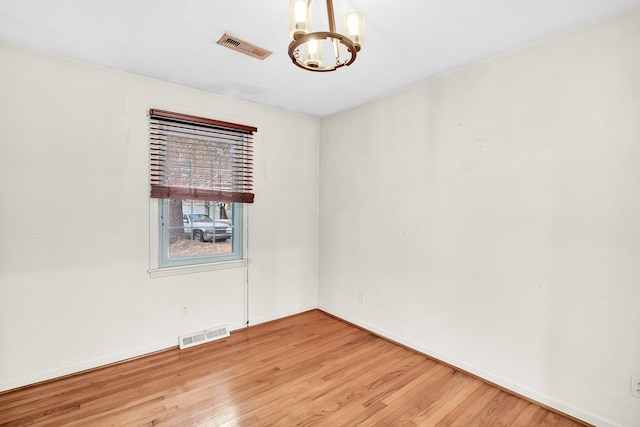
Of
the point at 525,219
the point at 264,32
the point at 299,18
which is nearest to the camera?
the point at 299,18

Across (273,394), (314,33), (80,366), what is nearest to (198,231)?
(80,366)

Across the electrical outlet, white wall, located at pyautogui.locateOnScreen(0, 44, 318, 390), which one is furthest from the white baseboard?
the electrical outlet

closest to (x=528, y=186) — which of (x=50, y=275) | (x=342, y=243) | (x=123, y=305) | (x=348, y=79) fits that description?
(x=348, y=79)

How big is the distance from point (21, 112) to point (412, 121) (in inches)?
122

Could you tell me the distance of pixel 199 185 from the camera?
3090 mm

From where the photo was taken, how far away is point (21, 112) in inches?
90.2

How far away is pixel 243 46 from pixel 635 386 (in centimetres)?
321

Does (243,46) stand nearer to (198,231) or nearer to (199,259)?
(198,231)

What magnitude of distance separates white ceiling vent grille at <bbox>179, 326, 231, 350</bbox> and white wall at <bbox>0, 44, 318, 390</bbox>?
0.24 feet

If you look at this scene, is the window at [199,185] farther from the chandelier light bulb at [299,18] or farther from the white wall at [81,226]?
the chandelier light bulb at [299,18]

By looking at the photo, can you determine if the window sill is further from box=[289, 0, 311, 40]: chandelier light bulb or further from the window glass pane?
box=[289, 0, 311, 40]: chandelier light bulb

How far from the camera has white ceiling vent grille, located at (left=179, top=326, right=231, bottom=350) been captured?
298 centimetres

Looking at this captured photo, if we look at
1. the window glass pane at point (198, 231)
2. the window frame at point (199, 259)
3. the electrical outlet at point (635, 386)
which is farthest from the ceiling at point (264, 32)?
the electrical outlet at point (635, 386)

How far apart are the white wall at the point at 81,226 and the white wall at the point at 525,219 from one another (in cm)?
182
